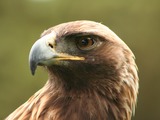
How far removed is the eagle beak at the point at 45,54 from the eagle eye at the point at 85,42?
0.27 ft

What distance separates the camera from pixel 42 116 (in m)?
4.04

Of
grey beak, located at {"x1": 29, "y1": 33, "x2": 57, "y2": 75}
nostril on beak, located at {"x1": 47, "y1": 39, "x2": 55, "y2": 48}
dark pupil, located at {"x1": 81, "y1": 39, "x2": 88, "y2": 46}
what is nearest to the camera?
grey beak, located at {"x1": 29, "y1": 33, "x2": 57, "y2": 75}

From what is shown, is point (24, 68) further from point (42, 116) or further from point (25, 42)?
point (42, 116)

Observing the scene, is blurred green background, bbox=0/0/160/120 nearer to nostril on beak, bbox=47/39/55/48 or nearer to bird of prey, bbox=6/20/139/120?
bird of prey, bbox=6/20/139/120

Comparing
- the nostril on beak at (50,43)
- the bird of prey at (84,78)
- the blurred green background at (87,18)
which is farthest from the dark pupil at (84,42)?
the blurred green background at (87,18)

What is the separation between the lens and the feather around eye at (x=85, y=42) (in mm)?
4121

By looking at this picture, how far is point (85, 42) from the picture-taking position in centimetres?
412

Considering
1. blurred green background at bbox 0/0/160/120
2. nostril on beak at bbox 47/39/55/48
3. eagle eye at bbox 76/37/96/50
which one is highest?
nostril on beak at bbox 47/39/55/48

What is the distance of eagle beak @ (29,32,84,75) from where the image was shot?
151 inches

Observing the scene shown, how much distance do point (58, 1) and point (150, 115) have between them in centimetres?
244

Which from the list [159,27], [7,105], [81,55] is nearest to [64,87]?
[81,55]

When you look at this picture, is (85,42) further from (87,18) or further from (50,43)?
(87,18)

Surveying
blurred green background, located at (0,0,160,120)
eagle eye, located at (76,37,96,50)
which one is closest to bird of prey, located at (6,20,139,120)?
eagle eye, located at (76,37,96,50)

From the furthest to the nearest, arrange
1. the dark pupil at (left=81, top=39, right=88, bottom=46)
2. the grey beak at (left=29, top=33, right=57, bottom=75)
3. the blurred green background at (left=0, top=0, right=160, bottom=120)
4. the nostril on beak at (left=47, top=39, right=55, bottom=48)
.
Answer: the blurred green background at (left=0, top=0, right=160, bottom=120)
the dark pupil at (left=81, top=39, right=88, bottom=46)
the nostril on beak at (left=47, top=39, right=55, bottom=48)
the grey beak at (left=29, top=33, right=57, bottom=75)
